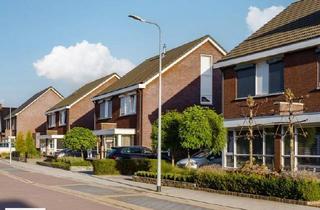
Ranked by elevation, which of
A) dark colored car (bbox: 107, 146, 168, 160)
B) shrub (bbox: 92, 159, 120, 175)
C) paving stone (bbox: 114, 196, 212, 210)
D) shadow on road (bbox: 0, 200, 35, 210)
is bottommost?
paving stone (bbox: 114, 196, 212, 210)

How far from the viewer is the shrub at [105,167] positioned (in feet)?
103

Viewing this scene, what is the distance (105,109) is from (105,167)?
1711cm

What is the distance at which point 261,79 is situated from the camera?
25375mm

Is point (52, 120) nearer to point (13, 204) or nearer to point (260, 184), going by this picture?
point (260, 184)

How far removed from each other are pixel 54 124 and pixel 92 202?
Result: 165 feet

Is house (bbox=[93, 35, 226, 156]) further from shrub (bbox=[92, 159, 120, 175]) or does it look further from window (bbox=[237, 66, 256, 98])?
window (bbox=[237, 66, 256, 98])

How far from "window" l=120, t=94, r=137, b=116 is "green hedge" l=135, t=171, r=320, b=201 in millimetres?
19535

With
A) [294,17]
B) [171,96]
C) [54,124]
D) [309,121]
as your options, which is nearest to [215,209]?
[309,121]

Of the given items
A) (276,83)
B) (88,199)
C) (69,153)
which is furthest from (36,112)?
(88,199)

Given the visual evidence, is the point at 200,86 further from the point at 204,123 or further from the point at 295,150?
the point at 295,150

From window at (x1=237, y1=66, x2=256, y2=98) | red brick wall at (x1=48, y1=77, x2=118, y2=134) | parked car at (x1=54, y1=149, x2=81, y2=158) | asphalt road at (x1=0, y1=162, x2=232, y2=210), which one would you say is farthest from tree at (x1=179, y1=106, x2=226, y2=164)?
red brick wall at (x1=48, y1=77, x2=118, y2=134)

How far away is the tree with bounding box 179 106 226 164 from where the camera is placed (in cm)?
2536

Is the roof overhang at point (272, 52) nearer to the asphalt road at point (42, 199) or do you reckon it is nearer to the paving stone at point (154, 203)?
the paving stone at point (154, 203)

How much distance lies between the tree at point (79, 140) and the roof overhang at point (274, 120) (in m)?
19.0
